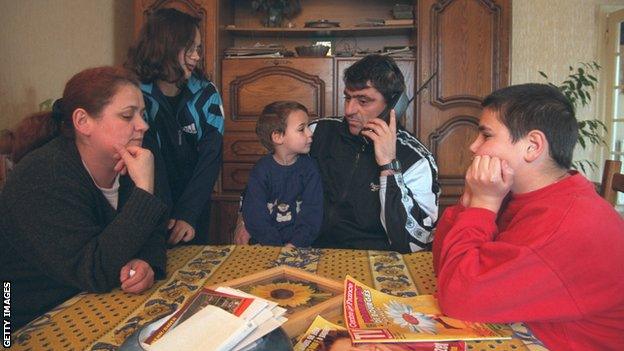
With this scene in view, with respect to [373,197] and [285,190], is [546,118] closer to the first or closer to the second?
[373,197]

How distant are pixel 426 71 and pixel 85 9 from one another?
256 centimetres

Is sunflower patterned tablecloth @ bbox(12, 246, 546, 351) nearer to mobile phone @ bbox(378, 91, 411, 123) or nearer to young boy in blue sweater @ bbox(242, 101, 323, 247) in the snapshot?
young boy in blue sweater @ bbox(242, 101, 323, 247)

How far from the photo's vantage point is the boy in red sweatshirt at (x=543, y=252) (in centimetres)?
89

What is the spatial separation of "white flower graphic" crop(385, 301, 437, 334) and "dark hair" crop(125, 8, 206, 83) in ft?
4.54

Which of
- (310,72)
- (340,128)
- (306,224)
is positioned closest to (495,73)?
(310,72)

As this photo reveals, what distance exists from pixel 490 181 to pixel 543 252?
223 millimetres

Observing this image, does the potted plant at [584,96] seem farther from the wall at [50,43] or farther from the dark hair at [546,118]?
the wall at [50,43]

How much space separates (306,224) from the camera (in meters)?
1.95

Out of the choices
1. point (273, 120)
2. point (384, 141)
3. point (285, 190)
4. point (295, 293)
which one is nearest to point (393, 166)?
point (384, 141)

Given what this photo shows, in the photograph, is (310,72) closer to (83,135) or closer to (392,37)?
(392,37)

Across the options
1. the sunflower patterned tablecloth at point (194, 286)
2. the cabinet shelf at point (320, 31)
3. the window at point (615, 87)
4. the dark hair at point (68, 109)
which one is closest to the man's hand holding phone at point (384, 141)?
the sunflower patterned tablecloth at point (194, 286)

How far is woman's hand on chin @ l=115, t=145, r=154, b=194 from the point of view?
1.25 m

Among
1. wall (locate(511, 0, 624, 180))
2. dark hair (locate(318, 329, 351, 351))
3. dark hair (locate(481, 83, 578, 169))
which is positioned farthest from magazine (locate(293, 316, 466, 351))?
wall (locate(511, 0, 624, 180))

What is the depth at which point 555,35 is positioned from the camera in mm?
4086
